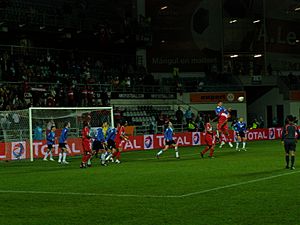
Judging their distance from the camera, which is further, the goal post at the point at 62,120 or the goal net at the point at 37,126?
the goal post at the point at 62,120

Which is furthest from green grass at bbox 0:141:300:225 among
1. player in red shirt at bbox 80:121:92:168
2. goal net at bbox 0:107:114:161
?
goal net at bbox 0:107:114:161

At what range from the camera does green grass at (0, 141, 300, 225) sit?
12.0m

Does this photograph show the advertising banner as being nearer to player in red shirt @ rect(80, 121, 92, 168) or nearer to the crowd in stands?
the crowd in stands

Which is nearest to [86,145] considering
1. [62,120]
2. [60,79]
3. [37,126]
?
[37,126]

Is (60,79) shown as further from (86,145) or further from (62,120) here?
(86,145)

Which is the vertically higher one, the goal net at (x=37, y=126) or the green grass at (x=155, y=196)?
the goal net at (x=37, y=126)

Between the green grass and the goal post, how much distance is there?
10.2 meters

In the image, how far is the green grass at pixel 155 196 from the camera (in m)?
12.0

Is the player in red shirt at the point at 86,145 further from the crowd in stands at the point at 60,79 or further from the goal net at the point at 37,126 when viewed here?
the crowd in stands at the point at 60,79

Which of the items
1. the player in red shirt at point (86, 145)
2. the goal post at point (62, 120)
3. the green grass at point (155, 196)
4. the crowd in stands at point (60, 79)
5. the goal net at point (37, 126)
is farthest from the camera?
the crowd in stands at point (60, 79)

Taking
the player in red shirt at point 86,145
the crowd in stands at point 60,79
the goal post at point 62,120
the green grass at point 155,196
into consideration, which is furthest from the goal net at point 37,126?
the green grass at point 155,196

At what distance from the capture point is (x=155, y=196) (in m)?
15.3

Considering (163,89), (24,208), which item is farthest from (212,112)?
(24,208)

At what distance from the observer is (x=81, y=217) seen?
12.3 meters
